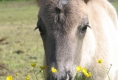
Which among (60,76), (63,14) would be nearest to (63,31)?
(63,14)

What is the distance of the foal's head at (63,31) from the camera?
3.88 metres

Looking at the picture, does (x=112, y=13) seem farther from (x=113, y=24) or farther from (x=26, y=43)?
(x=26, y=43)

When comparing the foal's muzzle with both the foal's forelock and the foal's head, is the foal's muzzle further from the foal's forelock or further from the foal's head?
the foal's forelock

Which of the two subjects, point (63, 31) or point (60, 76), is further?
point (63, 31)

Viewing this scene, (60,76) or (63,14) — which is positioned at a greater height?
(63,14)

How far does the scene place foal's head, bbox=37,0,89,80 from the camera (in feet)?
12.7

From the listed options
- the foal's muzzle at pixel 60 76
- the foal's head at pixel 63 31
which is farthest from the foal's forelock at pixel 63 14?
the foal's muzzle at pixel 60 76

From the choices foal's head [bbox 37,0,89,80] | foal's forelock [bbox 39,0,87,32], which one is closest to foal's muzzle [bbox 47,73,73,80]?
foal's head [bbox 37,0,89,80]

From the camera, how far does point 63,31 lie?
3932mm

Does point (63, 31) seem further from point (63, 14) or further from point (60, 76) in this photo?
Answer: point (60, 76)

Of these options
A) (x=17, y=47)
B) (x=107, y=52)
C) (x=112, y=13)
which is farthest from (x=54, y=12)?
(x=17, y=47)

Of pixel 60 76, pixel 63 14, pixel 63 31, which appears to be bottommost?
pixel 60 76

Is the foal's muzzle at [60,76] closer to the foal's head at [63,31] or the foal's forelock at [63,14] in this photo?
the foal's head at [63,31]

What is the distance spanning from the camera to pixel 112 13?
5.34 meters
